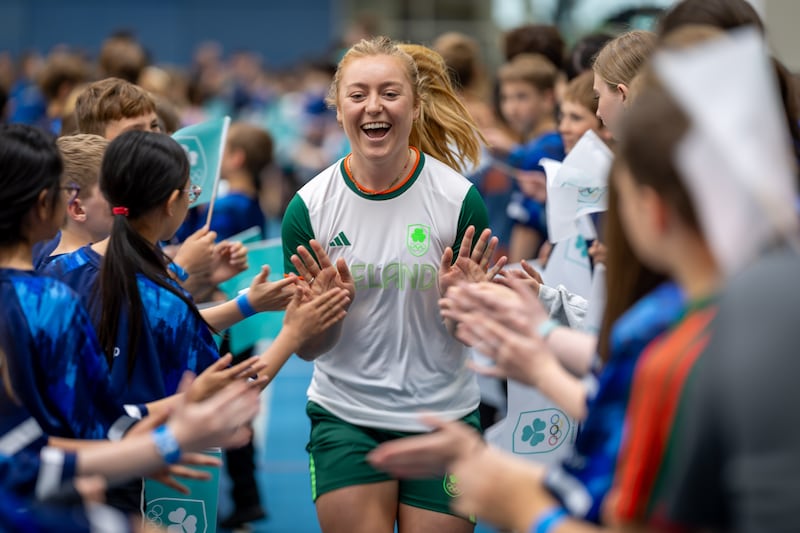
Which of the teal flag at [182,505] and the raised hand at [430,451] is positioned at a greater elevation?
the raised hand at [430,451]

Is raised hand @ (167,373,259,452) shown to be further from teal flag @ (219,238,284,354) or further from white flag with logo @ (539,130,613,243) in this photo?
teal flag @ (219,238,284,354)

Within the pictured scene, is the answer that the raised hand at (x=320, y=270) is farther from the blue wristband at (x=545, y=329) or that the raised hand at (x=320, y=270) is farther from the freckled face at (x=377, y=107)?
the blue wristband at (x=545, y=329)

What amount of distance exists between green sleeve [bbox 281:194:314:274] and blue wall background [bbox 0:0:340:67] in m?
27.5

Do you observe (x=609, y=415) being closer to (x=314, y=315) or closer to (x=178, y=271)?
(x=314, y=315)

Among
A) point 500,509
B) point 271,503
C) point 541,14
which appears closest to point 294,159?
point 541,14

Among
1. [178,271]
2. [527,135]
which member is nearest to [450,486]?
[178,271]

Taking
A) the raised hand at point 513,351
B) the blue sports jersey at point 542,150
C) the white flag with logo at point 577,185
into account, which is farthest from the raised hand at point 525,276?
the blue sports jersey at point 542,150

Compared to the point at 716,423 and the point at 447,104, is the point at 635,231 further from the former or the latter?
the point at 447,104

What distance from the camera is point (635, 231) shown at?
190 centimetres

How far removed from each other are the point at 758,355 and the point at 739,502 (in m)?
0.21

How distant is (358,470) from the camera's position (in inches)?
135

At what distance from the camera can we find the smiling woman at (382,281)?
135 inches

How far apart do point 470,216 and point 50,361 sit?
1.59 metres

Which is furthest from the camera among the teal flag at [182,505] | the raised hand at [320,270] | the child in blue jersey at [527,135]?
the child in blue jersey at [527,135]
